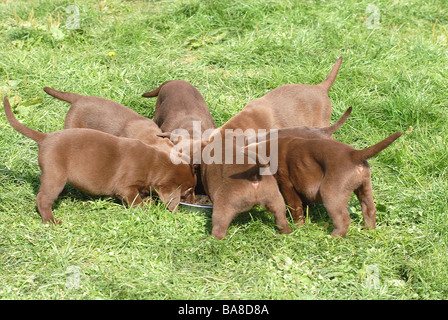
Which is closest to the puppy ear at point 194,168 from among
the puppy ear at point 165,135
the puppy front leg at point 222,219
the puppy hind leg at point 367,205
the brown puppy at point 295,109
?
the puppy ear at point 165,135

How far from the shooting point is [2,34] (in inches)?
328

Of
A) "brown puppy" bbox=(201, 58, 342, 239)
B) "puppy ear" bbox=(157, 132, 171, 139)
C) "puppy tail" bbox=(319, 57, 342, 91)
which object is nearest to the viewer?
"brown puppy" bbox=(201, 58, 342, 239)

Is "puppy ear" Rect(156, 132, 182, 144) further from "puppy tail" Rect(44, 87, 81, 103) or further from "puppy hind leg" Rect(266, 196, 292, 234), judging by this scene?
"puppy hind leg" Rect(266, 196, 292, 234)

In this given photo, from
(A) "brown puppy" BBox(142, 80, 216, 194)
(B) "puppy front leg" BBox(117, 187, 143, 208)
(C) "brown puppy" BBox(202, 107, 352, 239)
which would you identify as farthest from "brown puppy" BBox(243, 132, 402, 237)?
(B) "puppy front leg" BBox(117, 187, 143, 208)

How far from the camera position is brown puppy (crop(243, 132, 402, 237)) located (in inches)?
187

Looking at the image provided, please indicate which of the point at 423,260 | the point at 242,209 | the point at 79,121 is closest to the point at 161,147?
the point at 79,121

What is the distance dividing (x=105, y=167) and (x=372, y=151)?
8.00ft

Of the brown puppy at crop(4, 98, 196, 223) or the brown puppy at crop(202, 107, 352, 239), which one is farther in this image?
the brown puppy at crop(4, 98, 196, 223)

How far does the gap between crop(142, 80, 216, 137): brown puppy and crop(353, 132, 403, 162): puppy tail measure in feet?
6.71

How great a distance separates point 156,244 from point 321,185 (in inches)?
58.5

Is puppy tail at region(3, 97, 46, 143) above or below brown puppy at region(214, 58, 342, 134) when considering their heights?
above

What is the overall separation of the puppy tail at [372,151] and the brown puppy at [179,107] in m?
2.05

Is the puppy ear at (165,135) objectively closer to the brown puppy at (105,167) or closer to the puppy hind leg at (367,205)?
the brown puppy at (105,167)

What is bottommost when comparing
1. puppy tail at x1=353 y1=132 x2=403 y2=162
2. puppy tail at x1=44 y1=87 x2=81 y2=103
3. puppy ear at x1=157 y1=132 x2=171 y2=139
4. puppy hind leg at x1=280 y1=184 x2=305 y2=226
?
puppy hind leg at x1=280 y1=184 x2=305 y2=226
